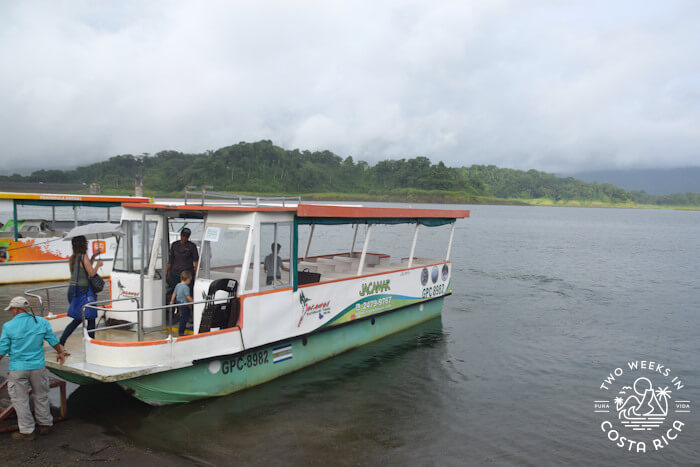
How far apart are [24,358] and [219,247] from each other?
3079 mm

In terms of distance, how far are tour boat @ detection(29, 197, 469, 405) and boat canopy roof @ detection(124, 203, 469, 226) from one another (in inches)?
1.1

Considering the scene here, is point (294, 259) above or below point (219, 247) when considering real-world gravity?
below

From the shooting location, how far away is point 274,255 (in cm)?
824

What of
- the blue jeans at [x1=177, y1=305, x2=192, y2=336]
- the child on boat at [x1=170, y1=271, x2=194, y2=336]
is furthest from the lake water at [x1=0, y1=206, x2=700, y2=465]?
the child on boat at [x1=170, y1=271, x2=194, y2=336]

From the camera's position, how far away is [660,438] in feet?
27.4

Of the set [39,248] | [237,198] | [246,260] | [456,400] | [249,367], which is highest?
[237,198]

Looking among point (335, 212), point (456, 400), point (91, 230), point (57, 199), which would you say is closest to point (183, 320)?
point (91, 230)

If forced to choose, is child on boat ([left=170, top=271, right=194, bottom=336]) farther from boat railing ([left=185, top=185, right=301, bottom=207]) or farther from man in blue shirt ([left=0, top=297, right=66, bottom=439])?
man in blue shirt ([left=0, top=297, right=66, bottom=439])

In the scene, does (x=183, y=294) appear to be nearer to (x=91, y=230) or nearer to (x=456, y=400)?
(x=91, y=230)

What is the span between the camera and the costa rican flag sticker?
8.60 m

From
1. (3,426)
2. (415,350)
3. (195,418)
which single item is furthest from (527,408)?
(3,426)

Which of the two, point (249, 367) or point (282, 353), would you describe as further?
point (282, 353)

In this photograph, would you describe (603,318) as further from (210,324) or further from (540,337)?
(210,324)

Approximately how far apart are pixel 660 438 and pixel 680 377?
12.3ft
